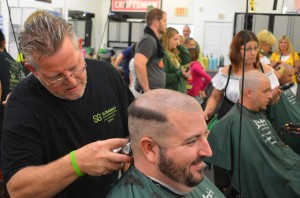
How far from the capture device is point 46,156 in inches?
50.3

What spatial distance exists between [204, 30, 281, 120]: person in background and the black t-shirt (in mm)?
1565

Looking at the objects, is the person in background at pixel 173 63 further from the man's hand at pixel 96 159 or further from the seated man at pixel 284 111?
the man's hand at pixel 96 159

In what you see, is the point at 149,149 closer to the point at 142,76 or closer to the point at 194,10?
the point at 142,76

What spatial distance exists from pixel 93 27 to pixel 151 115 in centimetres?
935

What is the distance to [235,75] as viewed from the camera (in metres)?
3.01

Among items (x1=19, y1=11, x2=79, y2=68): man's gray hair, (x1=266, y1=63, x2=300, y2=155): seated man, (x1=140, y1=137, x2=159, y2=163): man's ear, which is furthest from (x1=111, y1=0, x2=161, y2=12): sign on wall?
(x1=140, y1=137, x2=159, y2=163): man's ear

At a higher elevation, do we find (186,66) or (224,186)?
(186,66)

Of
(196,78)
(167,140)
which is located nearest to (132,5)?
(196,78)

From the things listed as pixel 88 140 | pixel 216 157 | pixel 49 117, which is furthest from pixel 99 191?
pixel 216 157

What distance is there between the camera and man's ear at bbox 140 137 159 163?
119 cm

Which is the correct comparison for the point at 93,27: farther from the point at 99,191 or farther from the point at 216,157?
→ the point at 99,191

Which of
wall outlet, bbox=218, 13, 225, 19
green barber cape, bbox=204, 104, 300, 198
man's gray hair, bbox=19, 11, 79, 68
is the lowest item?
green barber cape, bbox=204, 104, 300, 198

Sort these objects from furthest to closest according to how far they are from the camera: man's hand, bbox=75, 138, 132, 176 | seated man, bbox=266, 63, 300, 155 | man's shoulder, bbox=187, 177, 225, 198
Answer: seated man, bbox=266, 63, 300, 155 → man's shoulder, bbox=187, 177, 225, 198 → man's hand, bbox=75, 138, 132, 176

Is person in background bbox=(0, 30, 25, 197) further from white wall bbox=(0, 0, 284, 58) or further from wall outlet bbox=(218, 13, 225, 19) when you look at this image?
wall outlet bbox=(218, 13, 225, 19)
